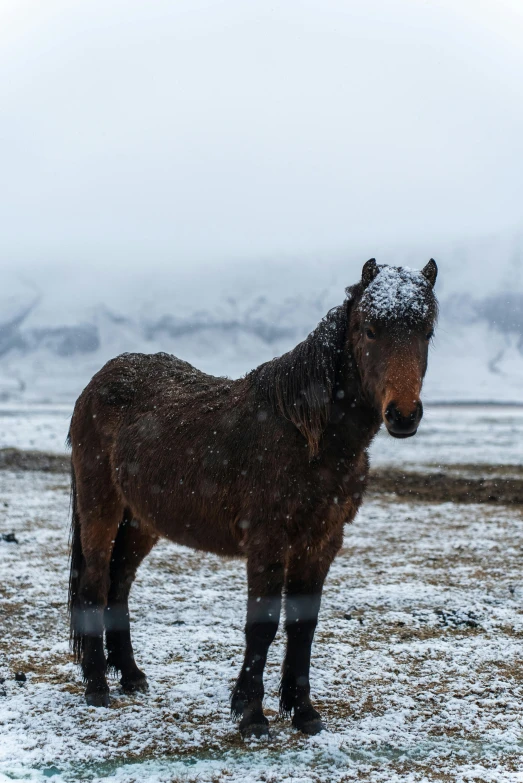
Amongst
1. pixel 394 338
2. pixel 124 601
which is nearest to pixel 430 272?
pixel 394 338

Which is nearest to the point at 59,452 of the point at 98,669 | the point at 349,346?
the point at 98,669

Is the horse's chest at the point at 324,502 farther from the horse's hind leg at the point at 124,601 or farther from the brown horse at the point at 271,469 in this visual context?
the horse's hind leg at the point at 124,601

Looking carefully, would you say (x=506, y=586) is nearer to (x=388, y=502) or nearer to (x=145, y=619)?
(x=145, y=619)

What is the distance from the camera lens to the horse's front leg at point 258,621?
13.0 ft

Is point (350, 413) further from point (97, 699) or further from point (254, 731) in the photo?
point (97, 699)

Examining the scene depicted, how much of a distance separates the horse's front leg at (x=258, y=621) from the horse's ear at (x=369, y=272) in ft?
5.86

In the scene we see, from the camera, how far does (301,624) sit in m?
4.21

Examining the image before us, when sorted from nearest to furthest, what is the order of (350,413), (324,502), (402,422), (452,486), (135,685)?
(402,422)
(324,502)
(350,413)
(135,685)
(452,486)

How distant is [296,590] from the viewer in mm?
4176

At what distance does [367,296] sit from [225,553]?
2.00 metres

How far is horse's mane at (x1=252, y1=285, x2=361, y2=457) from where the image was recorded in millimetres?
4012

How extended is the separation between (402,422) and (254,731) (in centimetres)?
227

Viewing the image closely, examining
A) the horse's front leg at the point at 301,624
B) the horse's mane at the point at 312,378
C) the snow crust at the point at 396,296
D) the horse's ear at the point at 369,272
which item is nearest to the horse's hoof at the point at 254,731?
the horse's front leg at the point at 301,624

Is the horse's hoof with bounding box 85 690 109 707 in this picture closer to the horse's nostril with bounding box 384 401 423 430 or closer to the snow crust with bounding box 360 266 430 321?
the horse's nostril with bounding box 384 401 423 430
